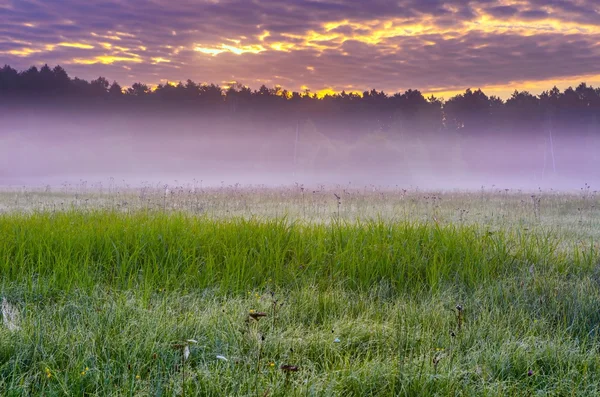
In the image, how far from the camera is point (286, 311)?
4.42 metres

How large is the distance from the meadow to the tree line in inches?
2653

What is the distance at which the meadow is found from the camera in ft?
10.2

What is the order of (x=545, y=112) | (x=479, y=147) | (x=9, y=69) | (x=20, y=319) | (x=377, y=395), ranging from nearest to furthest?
(x=377, y=395), (x=20, y=319), (x=9, y=69), (x=545, y=112), (x=479, y=147)

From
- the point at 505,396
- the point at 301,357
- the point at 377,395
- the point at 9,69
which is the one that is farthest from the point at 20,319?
the point at 9,69

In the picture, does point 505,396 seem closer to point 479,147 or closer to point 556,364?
point 556,364

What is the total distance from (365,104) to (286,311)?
71.2 meters

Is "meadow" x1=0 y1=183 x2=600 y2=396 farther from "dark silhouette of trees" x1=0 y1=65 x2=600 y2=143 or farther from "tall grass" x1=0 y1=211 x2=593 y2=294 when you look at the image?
"dark silhouette of trees" x1=0 y1=65 x2=600 y2=143

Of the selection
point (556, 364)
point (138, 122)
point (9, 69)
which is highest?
point (9, 69)

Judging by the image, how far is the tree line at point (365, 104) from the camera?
65.8 metres

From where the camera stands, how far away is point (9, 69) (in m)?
62.2

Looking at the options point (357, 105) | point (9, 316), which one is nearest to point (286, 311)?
point (9, 316)

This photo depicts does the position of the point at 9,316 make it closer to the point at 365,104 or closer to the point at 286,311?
the point at 286,311

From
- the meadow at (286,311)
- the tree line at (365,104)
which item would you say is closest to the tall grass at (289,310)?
the meadow at (286,311)

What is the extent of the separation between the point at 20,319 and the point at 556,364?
14.8ft
